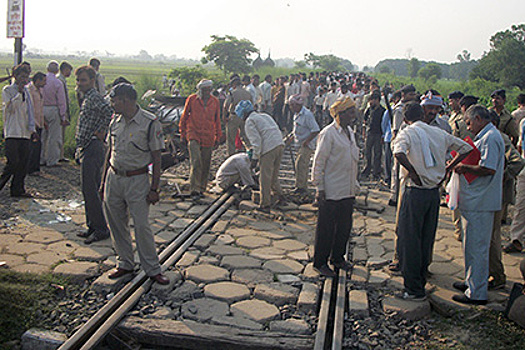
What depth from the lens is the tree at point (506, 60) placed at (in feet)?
139

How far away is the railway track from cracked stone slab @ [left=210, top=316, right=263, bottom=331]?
84cm

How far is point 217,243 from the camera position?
21.5 feet

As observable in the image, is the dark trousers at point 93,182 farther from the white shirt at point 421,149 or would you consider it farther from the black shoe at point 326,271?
the white shirt at point 421,149

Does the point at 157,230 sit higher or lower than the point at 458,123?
lower

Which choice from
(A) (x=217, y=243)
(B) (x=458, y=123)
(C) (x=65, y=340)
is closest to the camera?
(C) (x=65, y=340)

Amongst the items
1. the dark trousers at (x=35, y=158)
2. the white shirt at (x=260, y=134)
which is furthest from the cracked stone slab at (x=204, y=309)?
the dark trousers at (x=35, y=158)

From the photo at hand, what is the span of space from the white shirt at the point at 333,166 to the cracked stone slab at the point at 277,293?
1086 millimetres

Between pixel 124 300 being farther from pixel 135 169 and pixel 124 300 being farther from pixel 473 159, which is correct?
pixel 473 159

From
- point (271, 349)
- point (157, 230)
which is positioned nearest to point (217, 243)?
point (157, 230)

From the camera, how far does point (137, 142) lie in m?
4.99

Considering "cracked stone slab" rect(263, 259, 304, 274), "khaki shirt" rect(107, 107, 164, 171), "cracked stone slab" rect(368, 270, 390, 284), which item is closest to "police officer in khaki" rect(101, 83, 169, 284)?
"khaki shirt" rect(107, 107, 164, 171)

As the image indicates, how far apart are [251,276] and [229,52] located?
2569 cm

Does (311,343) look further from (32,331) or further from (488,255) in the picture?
(32,331)

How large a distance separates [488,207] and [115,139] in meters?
3.88
